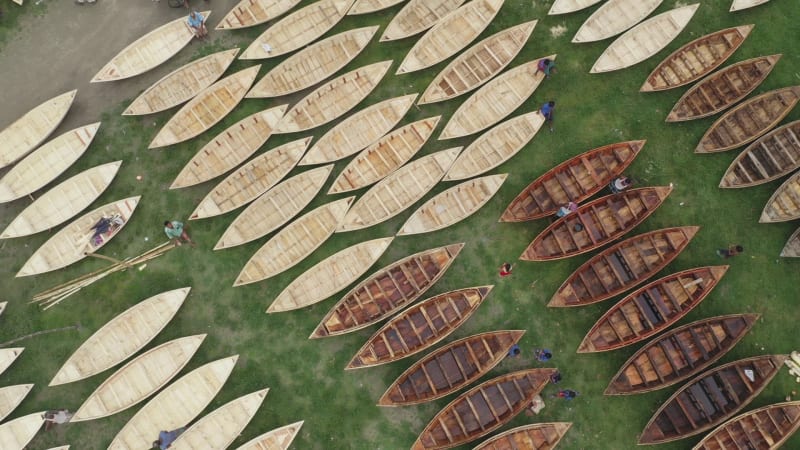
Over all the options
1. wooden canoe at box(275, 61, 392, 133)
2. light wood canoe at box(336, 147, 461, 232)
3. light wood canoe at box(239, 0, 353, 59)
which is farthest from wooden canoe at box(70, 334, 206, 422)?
light wood canoe at box(239, 0, 353, 59)

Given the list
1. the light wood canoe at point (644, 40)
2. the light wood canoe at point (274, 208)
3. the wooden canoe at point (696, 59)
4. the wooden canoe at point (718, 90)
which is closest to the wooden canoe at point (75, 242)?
the light wood canoe at point (274, 208)

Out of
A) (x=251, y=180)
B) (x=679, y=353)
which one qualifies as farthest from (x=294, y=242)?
(x=679, y=353)

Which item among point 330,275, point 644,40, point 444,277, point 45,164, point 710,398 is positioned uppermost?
point 45,164

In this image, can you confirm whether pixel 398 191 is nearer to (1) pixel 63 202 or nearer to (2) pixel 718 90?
(1) pixel 63 202

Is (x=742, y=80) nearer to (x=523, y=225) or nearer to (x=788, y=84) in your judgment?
(x=788, y=84)

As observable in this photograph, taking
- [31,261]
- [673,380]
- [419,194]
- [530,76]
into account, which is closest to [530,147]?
[530,76]

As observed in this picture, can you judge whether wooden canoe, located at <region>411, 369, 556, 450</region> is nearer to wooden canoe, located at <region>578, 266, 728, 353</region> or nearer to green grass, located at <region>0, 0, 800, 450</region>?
green grass, located at <region>0, 0, 800, 450</region>

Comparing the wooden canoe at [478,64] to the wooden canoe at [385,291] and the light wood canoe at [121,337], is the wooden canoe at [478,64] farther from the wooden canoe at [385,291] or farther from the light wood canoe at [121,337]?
the light wood canoe at [121,337]
